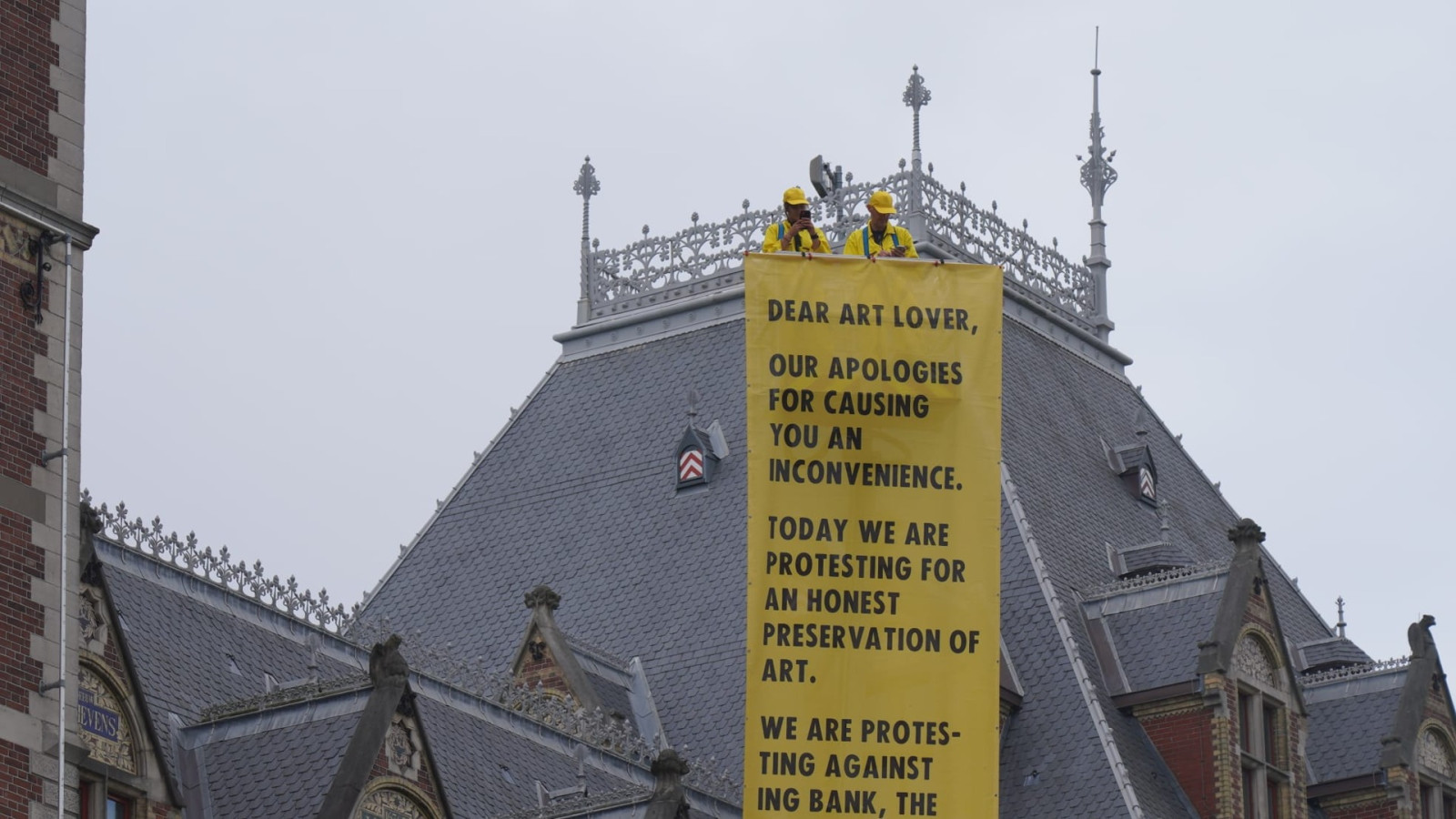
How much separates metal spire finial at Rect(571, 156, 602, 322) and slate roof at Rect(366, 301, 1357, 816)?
44.0 inches

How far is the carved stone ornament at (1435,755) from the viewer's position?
53.2m

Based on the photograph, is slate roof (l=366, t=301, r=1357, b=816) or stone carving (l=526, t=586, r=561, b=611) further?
slate roof (l=366, t=301, r=1357, b=816)

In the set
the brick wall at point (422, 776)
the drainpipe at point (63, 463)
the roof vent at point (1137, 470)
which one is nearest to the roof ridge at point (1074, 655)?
the roof vent at point (1137, 470)

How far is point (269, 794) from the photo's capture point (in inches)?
1471

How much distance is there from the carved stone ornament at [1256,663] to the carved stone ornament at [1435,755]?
286 centimetres

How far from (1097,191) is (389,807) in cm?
2778

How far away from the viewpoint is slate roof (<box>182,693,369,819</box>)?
37.2 meters

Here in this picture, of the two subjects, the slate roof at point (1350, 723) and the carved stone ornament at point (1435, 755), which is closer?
the slate roof at point (1350, 723)

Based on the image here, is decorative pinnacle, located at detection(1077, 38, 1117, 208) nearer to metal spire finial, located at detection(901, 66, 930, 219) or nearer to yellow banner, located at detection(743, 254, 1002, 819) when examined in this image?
metal spire finial, located at detection(901, 66, 930, 219)

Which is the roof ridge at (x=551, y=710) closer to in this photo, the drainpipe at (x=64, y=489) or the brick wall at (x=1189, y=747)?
the brick wall at (x=1189, y=747)

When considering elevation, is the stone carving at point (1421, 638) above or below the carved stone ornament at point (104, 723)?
above

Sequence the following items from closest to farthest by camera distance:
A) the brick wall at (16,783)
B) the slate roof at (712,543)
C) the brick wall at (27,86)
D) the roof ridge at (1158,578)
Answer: the brick wall at (16,783) → the brick wall at (27,86) → the slate roof at (712,543) → the roof ridge at (1158,578)

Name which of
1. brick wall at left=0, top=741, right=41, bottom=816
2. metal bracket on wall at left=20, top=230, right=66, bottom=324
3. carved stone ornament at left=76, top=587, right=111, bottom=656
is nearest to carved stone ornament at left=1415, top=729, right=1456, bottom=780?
carved stone ornament at left=76, top=587, right=111, bottom=656

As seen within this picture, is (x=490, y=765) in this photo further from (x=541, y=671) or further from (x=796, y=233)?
(x=796, y=233)
